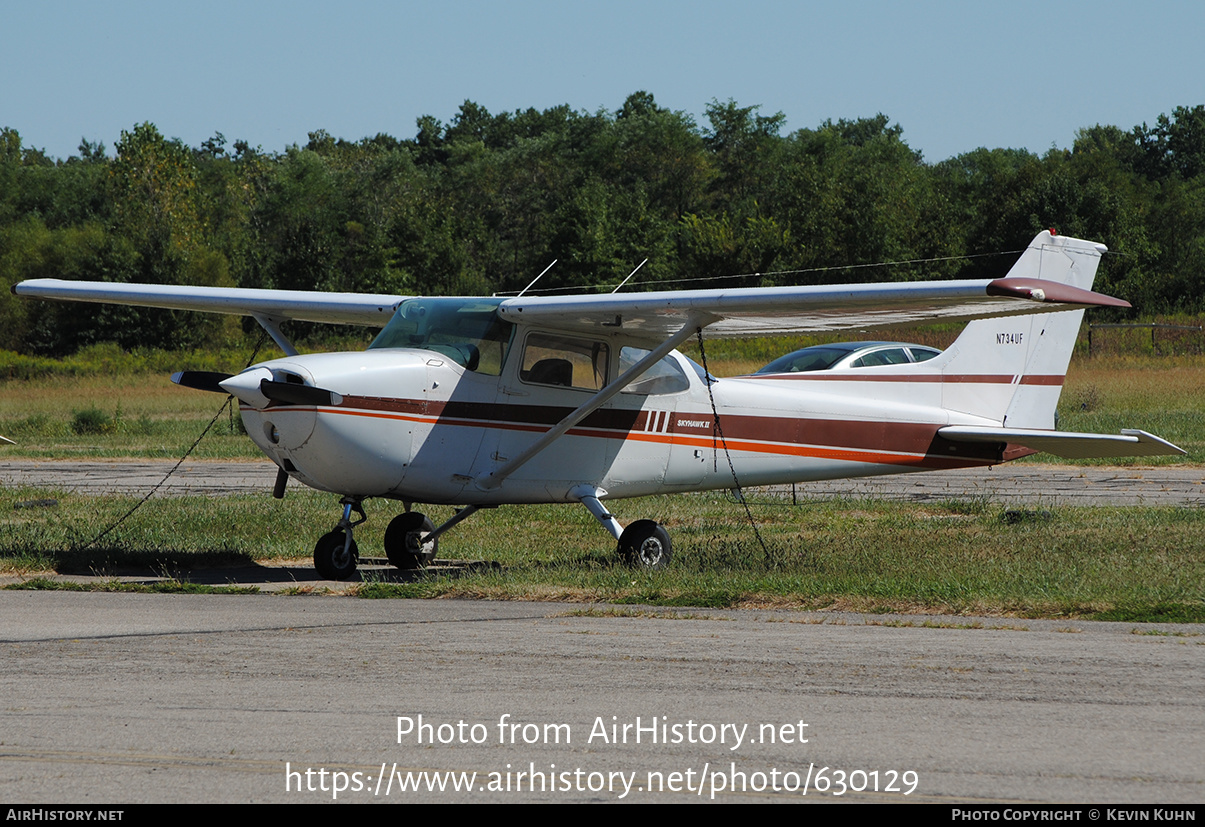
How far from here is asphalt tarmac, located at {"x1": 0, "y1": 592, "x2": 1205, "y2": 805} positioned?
174 inches

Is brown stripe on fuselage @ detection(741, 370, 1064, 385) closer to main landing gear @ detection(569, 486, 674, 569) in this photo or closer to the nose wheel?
main landing gear @ detection(569, 486, 674, 569)

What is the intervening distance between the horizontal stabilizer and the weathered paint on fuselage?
0.20 meters

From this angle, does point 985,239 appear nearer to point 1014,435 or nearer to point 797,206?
point 797,206

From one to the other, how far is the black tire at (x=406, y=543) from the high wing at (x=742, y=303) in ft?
7.06

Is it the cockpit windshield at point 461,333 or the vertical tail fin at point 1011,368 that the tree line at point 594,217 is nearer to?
the vertical tail fin at point 1011,368

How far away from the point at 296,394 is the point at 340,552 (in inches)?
61.6

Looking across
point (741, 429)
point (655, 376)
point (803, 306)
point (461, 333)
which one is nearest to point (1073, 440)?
point (741, 429)

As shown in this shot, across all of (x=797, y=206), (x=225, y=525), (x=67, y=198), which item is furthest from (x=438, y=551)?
(x=67, y=198)

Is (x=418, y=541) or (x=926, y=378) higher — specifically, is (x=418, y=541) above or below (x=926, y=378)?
below

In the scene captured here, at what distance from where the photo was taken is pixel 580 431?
1141 cm

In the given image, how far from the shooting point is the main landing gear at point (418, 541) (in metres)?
10.6

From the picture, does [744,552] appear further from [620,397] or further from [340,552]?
[340,552]

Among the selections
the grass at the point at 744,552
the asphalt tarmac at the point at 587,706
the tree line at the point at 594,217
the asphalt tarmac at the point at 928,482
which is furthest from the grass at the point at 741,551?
the tree line at the point at 594,217

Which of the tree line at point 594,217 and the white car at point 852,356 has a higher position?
the tree line at point 594,217
